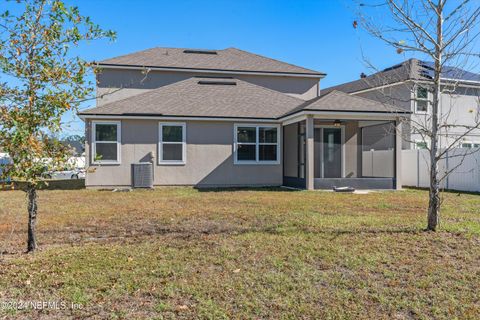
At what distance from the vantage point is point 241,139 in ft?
52.9

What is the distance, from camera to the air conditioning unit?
1487 cm

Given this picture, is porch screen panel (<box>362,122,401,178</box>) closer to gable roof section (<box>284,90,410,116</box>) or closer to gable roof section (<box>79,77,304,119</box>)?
gable roof section (<box>284,90,410,116</box>)

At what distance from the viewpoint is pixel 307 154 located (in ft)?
45.6

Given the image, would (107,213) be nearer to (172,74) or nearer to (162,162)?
(162,162)

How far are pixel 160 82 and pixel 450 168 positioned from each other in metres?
14.3

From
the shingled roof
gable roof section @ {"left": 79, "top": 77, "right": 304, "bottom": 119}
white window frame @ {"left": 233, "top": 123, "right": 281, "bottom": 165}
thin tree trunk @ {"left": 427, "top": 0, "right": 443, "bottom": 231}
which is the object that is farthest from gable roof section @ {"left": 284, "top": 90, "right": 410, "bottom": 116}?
thin tree trunk @ {"left": 427, "top": 0, "right": 443, "bottom": 231}

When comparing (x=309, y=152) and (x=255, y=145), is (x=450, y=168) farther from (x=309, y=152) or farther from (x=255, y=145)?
(x=255, y=145)

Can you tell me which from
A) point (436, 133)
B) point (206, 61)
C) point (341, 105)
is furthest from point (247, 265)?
point (206, 61)

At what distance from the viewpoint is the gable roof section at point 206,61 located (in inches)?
788

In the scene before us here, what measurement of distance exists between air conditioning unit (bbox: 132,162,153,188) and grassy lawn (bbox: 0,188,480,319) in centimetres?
622

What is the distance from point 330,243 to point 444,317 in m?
2.47

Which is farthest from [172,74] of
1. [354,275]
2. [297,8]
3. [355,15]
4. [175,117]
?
[354,275]

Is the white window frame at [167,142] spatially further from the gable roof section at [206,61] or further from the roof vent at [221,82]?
the gable roof section at [206,61]

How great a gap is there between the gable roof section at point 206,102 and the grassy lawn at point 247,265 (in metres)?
7.48
